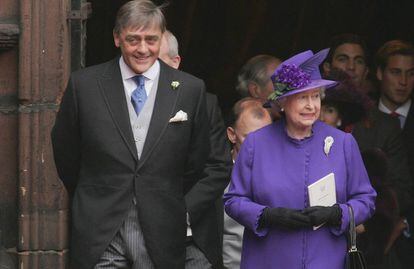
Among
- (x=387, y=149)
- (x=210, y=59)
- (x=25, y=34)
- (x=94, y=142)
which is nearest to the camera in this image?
(x=94, y=142)

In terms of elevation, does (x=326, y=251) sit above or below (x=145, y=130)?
below

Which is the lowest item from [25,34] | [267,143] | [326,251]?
[326,251]

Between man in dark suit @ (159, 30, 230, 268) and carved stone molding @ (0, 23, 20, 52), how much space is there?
0.79 m

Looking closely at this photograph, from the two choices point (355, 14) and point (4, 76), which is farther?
point (355, 14)

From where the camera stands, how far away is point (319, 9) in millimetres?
10367

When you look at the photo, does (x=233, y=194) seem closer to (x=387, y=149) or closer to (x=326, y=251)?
(x=326, y=251)

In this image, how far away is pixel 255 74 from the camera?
27.0 feet

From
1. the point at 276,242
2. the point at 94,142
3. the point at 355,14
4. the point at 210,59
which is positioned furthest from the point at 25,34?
the point at 355,14

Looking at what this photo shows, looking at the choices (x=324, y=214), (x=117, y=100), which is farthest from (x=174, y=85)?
(x=324, y=214)

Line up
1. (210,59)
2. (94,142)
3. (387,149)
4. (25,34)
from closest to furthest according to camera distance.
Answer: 1. (94,142)
2. (25,34)
3. (387,149)
4. (210,59)

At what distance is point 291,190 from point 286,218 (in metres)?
0.18

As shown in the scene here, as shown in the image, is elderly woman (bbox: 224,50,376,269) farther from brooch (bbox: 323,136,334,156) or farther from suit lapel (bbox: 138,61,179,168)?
suit lapel (bbox: 138,61,179,168)

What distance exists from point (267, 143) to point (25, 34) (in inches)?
60.8

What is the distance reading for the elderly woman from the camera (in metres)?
6.39
